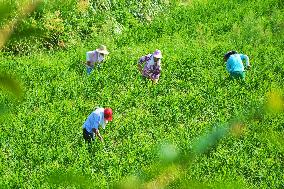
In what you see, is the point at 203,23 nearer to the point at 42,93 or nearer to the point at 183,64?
the point at 183,64

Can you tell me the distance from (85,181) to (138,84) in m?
10.7

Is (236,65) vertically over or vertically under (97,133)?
over

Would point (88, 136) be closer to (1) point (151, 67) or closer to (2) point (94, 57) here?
(1) point (151, 67)

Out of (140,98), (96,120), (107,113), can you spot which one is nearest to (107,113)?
(107,113)

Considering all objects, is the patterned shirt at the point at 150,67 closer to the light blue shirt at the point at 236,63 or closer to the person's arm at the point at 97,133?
the light blue shirt at the point at 236,63

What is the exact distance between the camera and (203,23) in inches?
660

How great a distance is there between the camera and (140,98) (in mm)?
11219

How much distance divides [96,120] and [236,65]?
432 cm

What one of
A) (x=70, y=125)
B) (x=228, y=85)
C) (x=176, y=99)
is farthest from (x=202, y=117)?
(x=70, y=125)

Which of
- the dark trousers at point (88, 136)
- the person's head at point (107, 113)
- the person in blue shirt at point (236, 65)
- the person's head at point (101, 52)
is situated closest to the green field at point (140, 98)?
the dark trousers at point (88, 136)

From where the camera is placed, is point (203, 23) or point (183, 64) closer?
point (183, 64)

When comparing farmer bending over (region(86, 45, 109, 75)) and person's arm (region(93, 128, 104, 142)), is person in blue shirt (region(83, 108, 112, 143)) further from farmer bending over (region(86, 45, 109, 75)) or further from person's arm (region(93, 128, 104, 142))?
farmer bending over (region(86, 45, 109, 75))

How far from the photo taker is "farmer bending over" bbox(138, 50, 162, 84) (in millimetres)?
11305

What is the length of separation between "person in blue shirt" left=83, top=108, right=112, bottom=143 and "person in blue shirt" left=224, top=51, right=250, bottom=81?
3.89 meters
